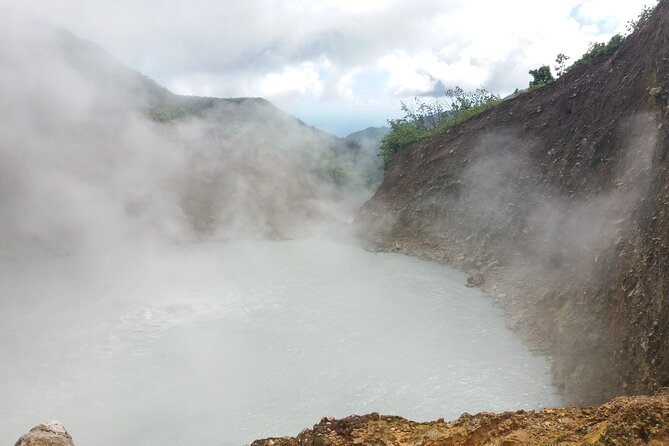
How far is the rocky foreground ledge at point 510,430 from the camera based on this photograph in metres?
3.33

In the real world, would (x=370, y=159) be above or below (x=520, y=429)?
above

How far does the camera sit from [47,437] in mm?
4746

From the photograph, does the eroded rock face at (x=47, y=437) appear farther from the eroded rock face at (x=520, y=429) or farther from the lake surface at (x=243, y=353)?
the eroded rock face at (x=520, y=429)

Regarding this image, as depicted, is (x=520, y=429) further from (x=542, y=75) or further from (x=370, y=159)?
(x=370, y=159)

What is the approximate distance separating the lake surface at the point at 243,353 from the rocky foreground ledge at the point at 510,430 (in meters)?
2.66

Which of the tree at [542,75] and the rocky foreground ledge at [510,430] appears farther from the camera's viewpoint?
the tree at [542,75]

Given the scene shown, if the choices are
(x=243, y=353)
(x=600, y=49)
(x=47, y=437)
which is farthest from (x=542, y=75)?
(x=47, y=437)

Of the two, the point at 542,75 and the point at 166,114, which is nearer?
the point at 542,75

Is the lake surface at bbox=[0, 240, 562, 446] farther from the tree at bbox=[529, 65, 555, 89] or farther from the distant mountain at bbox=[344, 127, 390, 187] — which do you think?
the distant mountain at bbox=[344, 127, 390, 187]

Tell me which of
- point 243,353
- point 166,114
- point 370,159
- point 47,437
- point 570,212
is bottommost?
point 47,437

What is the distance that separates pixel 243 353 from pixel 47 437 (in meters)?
4.67

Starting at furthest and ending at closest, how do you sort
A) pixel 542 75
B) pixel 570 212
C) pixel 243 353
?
pixel 542 75, pixel 570 212, pixel 243 353

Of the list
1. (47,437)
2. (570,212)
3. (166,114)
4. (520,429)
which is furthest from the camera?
(166,114)

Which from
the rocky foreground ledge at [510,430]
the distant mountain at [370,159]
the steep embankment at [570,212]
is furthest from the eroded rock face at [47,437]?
the distant mountain at [370,159]
